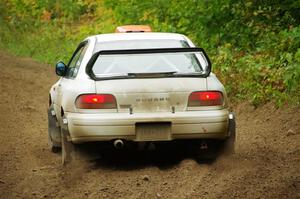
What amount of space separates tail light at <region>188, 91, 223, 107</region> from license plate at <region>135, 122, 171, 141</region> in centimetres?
35

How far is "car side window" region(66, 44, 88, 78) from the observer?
27.6 ft

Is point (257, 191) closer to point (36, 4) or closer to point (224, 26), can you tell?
point (224, 26)

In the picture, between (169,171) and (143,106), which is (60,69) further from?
(169,171)

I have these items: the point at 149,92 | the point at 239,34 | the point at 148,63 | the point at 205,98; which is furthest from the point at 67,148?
the point at 239,34

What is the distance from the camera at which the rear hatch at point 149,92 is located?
7.45 meters

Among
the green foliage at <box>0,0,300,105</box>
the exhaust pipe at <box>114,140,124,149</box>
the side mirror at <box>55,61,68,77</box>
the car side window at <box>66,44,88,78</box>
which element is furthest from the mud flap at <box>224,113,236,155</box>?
the green foliage at <box>0,0,300,105</box>

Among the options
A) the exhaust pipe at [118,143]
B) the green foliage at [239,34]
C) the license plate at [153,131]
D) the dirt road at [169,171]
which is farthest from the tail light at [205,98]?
the green foliage at [239,34]

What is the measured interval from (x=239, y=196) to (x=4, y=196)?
7.12 feet

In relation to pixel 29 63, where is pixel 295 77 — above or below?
above

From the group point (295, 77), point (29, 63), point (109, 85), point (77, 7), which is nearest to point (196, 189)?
point (109, 85)

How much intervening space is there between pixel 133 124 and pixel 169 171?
66 centimetres

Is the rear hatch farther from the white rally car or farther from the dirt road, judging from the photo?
the dirt road

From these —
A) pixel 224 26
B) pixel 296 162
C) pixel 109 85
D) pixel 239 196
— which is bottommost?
pixel 224 26

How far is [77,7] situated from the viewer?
3153 centimetres
